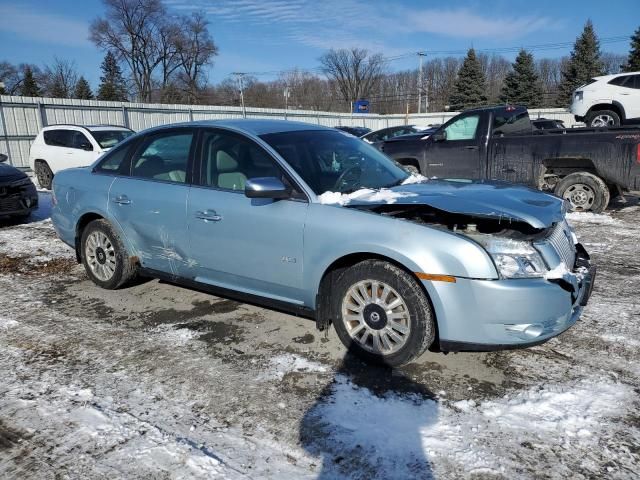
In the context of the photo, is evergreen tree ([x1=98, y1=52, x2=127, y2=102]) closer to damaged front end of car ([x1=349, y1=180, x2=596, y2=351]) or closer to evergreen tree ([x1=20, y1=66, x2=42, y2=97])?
evergreen tree ([x1=20, y1=66, x2=42, y2=97])

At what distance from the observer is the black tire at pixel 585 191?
8.05 meters

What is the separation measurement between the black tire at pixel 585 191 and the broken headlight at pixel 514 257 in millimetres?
5680

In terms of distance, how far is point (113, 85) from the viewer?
6091 cm

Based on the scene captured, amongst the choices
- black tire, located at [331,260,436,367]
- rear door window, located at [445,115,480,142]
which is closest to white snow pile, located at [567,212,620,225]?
rear door window, located at [445,115,480,142]

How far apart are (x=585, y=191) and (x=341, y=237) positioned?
6.61 metres

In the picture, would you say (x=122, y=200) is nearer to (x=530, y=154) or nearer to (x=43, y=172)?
(x=530, y=154)

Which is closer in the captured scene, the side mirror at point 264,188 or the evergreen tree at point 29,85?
the side mirror at point 264,188

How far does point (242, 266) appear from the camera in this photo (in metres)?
3.83

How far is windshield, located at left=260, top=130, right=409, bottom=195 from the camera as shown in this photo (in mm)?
3758

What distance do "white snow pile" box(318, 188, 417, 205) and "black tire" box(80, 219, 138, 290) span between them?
7.27 ft

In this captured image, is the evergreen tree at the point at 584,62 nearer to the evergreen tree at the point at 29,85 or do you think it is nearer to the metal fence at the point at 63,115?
the metal fence at the point at 63,115

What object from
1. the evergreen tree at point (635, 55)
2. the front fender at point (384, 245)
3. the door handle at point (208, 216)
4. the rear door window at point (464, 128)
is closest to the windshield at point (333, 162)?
the front fender at point (384, 245)

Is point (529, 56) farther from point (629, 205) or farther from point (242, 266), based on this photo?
point (242, 266)

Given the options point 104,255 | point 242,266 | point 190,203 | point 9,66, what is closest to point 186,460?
point 242,266
